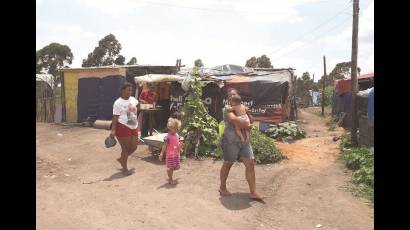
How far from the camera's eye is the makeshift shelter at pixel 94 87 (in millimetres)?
18141

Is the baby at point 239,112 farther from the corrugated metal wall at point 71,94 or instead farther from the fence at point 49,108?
the fence at point 49,108

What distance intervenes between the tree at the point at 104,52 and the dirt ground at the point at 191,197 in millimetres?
31349

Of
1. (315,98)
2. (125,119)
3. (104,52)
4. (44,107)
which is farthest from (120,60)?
(125,119)

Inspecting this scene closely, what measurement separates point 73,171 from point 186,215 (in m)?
4.24

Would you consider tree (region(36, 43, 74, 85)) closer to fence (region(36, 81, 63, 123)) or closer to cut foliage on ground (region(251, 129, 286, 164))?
fence (region(36, 81, 63, 123))

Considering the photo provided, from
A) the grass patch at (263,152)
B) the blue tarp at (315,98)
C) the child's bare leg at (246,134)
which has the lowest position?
the grass patch at (263,152)

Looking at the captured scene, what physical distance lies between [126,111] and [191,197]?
7.76 ft

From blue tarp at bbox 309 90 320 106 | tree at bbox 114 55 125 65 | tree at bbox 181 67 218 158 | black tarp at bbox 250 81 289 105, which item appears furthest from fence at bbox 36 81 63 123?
blue tarp at bbox 309 90 320 106

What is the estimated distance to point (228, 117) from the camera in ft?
21.7

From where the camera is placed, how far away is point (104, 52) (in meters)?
41.1

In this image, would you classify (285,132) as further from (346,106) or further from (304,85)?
(304,85)

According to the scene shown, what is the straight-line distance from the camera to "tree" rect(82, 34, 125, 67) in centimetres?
4075

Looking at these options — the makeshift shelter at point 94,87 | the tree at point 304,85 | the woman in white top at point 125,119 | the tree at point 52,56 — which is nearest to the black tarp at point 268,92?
the makeshift shelter at point 94,87

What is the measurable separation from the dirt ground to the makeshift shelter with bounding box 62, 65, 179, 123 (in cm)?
774
